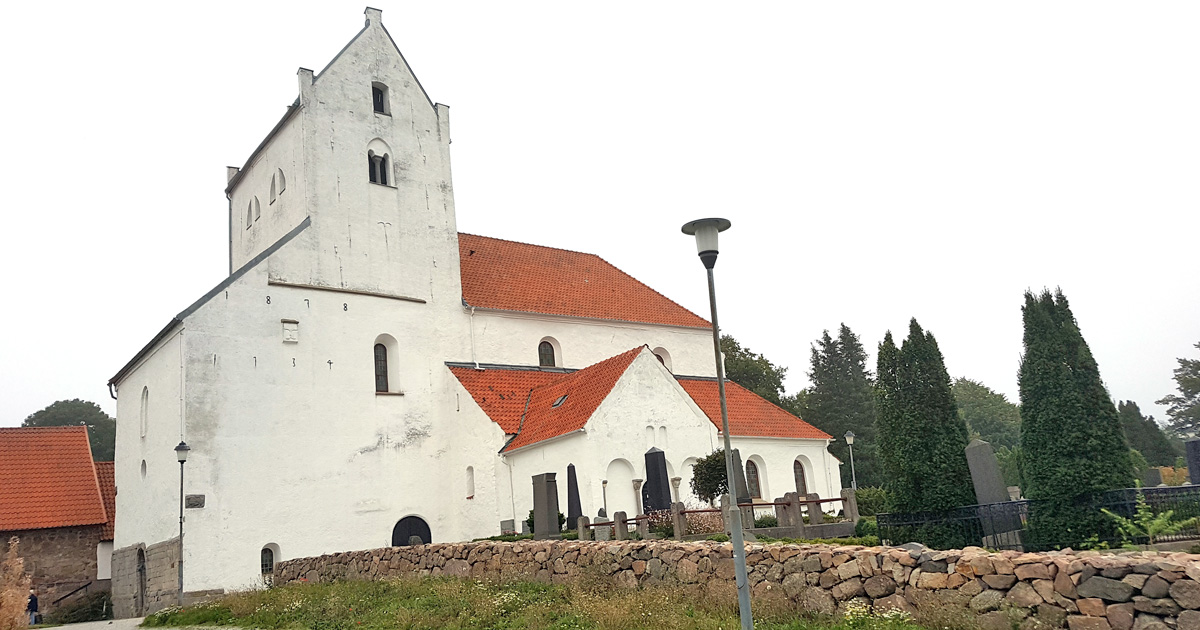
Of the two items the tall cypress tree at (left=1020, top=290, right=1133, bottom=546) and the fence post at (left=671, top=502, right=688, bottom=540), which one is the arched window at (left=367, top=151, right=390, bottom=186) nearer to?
the fence post at (left=671, top=502, right=688, bottom=540)

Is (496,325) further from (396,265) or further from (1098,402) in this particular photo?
(1098,402)

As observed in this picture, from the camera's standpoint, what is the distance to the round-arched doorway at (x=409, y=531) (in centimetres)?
2562

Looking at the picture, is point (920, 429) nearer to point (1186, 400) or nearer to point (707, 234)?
point (707, 234)

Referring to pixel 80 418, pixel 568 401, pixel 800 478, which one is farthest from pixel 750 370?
pixel 80 418

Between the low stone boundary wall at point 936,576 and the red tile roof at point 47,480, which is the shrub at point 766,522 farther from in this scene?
the red tile roof at point 47,480

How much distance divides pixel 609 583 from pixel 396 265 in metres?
17.0

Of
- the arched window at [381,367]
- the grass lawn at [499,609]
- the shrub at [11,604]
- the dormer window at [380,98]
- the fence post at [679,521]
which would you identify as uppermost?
the dormer window at [380,98]

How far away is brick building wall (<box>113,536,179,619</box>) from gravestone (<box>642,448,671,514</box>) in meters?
12.2

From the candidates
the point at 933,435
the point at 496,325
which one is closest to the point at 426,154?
the point at 496,325

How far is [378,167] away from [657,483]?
14644 mm

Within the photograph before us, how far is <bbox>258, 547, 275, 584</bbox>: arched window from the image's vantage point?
22.8 m

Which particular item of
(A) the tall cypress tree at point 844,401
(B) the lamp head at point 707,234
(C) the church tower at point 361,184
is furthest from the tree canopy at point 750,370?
(B) the lamp head at point 707,234

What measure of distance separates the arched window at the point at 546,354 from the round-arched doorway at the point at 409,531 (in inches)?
288

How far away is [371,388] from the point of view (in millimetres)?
26250
